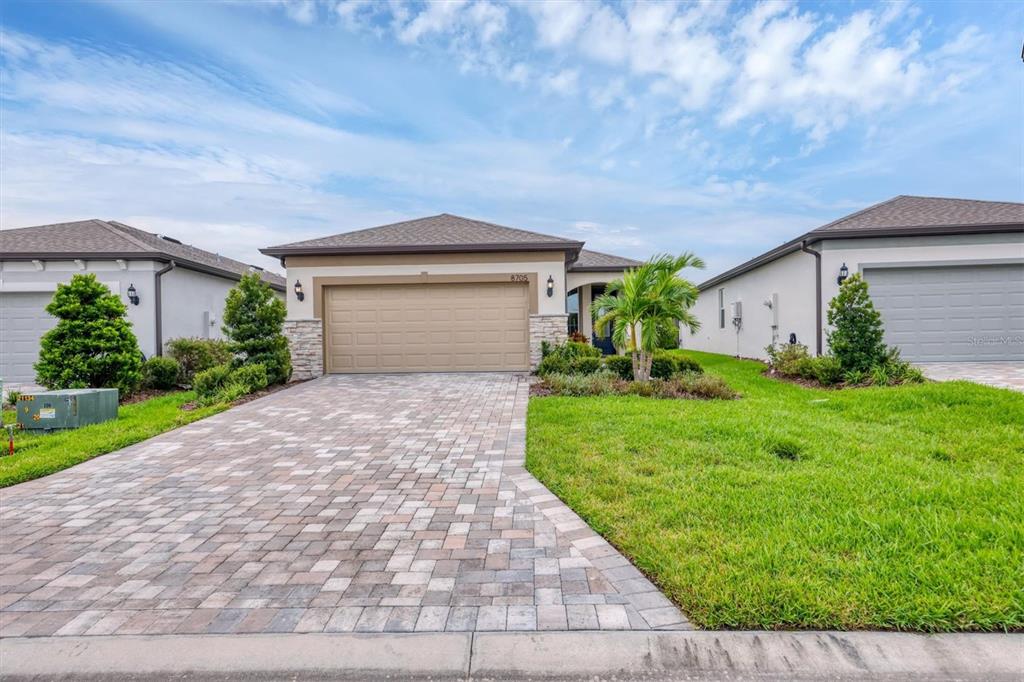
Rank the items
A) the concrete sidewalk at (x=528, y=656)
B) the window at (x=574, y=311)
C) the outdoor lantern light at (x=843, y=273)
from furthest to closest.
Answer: the window at (x=574, y=311) → the outdoor lantern light at (x=843, y=273) → the concrete sidewalk at (x=528, y=656)

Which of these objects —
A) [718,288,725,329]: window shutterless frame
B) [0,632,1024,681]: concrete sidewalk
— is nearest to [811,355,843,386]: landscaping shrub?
[0,632,1024,681]: concrete sidewalk

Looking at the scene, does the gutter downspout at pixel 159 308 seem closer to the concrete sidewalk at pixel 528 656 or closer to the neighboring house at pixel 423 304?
the neighboring house at pixel 423 304

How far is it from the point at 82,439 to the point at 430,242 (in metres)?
8.03

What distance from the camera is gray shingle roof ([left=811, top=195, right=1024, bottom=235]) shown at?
1127 centimetres

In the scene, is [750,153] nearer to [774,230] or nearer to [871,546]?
[774,230]

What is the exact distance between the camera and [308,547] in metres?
3.20

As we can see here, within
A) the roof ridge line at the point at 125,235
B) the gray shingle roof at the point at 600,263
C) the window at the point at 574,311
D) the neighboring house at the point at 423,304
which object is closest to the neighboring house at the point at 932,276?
the neighboring house at the point at 423,304

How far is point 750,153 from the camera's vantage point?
15875 mm

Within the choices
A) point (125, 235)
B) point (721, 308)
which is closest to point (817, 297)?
point (721, 308)

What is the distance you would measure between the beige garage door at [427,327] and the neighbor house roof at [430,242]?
3.19 feet

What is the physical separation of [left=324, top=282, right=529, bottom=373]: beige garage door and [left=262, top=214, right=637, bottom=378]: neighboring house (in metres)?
0.03

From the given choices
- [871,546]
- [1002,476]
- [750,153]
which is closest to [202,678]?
[871,546]

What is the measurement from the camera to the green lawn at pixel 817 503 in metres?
2.41

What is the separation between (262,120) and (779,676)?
1438 cm
